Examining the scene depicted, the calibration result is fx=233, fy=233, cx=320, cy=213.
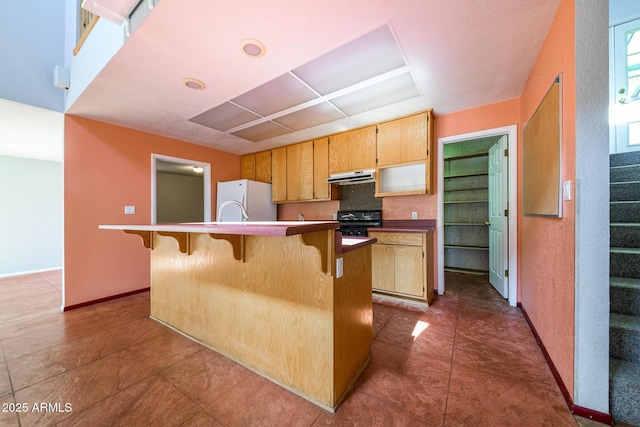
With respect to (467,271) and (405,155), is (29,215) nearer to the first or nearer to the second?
(405,155)

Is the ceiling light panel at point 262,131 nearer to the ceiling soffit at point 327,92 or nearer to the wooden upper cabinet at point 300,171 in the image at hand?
the ceiling soffit at point 327,92

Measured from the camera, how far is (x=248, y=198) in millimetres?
4090

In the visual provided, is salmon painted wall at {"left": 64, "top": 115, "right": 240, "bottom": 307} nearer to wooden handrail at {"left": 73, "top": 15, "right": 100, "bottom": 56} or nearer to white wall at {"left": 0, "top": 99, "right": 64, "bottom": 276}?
wooden handrail at {"left": 73, "top": 15, "right": 100, "bottom": 56}

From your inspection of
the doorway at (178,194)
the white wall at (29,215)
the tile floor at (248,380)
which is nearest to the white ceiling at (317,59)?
the tile floor at (248,380)

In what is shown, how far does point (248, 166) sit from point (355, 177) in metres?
2.49

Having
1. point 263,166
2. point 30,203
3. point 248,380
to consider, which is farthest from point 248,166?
point 30,203

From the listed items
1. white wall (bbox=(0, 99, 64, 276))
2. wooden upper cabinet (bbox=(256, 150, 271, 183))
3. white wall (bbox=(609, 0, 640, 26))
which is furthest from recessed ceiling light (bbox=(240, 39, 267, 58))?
white wall (bbox=(609, 0, 640, 26))

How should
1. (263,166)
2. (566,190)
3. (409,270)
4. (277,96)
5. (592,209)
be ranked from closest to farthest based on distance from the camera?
(592,209) → (566,190) → (277,96) → (409,270) → (263,166)

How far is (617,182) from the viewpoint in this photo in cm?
217

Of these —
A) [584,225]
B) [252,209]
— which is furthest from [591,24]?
[252,209]

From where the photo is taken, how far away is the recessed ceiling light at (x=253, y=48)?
1757mm

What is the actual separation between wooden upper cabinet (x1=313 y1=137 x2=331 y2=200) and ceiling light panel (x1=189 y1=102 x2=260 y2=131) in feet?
3.85

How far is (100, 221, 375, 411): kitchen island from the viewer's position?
1313mm

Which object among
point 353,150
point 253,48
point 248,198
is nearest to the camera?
point 253,48
